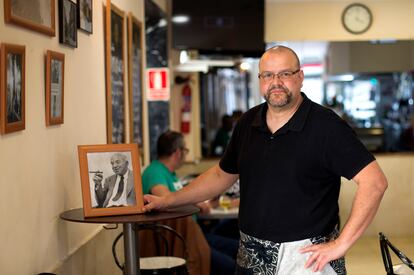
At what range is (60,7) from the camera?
10.5 ft

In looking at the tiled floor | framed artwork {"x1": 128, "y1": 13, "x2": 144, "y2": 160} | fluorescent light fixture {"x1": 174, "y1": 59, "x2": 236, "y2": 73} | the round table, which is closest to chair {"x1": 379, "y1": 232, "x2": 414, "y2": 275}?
the round table

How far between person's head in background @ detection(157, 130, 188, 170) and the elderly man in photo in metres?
1.72

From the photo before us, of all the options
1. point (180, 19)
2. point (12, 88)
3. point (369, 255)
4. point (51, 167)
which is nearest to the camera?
point (12, 88)

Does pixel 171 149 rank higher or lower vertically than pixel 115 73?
lower

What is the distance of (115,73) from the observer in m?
4.43

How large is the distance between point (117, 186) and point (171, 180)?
1.81m

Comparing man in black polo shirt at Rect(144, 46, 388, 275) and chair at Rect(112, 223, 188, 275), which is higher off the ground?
man in black polo shirt at Rect(144, 46, 388, 275)

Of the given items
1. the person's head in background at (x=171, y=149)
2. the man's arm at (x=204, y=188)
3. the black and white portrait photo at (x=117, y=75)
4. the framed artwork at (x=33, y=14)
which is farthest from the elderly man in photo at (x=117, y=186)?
the person's head in background at (x=171, y=149)

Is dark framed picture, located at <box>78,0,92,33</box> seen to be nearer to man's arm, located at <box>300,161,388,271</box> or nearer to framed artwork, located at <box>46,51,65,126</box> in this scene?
framed artwork, located at <box>46,51,65,126</box>

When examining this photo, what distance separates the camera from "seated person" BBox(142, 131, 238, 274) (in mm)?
4633

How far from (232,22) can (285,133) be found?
4345 millimetres

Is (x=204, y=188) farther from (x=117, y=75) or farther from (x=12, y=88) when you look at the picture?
(x=117, y=75)

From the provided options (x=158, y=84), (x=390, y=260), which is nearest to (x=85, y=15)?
(x=390, y=260)

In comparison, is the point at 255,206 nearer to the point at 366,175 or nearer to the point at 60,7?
the point at 366,175
